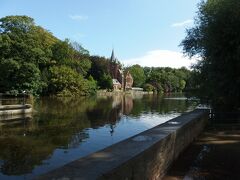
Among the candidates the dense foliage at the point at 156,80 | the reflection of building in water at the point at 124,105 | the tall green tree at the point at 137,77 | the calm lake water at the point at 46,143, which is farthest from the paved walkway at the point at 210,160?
the tall green tree at the point at 137,77

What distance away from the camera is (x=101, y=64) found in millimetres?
128000

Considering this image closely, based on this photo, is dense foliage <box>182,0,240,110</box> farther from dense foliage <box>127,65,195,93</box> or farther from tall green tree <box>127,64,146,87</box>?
tall green tree <box>127,64,146,87</box>

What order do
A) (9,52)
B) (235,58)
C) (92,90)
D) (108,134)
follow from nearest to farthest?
(235,58) → (108,134) → (9,52) → (92,90)

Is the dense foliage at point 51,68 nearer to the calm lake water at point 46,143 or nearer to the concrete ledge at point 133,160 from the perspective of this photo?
the calm lake water at point 46,143

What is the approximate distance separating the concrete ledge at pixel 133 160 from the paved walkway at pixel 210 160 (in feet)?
1.36

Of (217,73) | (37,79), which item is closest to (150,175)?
(217,73)

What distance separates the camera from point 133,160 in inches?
302

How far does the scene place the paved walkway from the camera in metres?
10.9

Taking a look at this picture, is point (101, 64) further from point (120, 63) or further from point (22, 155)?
point (22, 155)

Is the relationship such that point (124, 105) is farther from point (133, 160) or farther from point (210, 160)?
point (133, 160)

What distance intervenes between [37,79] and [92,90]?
180 ft

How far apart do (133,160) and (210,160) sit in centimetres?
586

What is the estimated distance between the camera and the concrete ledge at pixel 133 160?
21.2 ft

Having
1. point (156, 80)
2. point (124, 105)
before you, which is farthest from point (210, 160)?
point (156, 80)
